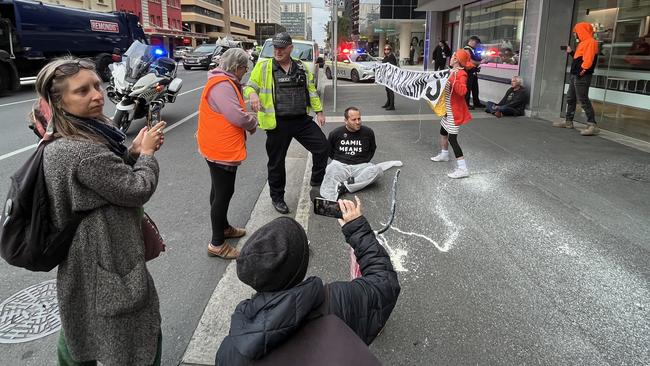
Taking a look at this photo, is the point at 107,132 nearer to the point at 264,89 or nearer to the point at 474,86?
the point at 264,89

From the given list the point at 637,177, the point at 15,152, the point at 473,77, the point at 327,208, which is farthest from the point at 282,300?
the point at 473,77

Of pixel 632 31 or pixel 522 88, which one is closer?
pixel 632 31

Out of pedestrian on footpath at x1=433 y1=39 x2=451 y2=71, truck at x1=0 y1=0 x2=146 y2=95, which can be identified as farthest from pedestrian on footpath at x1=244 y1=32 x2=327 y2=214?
pedestrian on footpath at x1=433 y1=39 x2=451 y2=71

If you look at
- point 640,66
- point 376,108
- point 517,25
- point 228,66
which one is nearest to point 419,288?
point 228,66

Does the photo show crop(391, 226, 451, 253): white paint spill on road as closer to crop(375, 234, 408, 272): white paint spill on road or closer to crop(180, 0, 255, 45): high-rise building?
crop(375, 234, 408, 272): white paint spill on road

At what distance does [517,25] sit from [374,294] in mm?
12906

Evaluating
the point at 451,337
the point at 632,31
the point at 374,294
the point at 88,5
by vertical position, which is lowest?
the point at 451,337

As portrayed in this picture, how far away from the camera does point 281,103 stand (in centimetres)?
495

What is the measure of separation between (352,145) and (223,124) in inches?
93.0

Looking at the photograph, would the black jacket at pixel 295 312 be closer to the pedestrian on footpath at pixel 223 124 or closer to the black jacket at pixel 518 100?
the pedestrian on footpath at pixel 223 124

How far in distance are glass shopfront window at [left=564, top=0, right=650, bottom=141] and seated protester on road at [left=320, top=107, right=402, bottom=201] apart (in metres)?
5.77

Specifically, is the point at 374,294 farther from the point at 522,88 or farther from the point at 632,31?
the point at 522,88

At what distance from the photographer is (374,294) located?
5.89 feet

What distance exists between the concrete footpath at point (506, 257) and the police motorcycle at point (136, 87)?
3.56m
